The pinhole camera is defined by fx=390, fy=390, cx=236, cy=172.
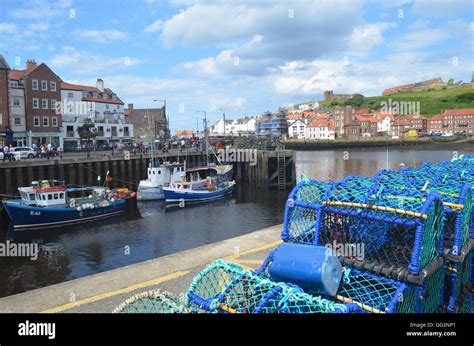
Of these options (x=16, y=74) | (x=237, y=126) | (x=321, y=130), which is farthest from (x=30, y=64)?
(x=237, y=126)

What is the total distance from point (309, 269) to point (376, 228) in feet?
7.85

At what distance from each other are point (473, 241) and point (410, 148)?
10580cm

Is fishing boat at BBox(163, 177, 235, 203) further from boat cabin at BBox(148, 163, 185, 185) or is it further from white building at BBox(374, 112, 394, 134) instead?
white building at BBox(374, 112, 394, 134)

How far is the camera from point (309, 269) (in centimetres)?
468

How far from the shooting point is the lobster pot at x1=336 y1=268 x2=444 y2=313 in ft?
16.4

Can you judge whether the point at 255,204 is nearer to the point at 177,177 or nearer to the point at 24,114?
the point at 177,177

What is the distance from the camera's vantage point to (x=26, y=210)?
22000 millimetres

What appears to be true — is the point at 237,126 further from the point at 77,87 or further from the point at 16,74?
the point at 16,74

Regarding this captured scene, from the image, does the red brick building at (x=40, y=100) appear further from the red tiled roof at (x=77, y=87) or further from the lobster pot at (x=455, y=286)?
the lobster pot at (x=455, y=286)

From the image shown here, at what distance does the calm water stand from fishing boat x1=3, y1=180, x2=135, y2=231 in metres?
0.72

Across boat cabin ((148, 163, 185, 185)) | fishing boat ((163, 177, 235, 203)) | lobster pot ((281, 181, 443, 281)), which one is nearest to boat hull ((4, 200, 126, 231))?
fishing boat ((163, 177, 235, 203))

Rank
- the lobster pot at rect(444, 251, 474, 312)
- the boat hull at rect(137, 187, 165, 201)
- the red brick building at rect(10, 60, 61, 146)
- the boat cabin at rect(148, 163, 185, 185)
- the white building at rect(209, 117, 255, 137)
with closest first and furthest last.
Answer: the lobster pot at rect(444, 251, 474, 312) → the boat hull at rect(137, 187, 165, 201) → the boat cabin at rect(148, 163, 185, 185) → the red brick building at rect(10, 60, 61, 146) → the white building at rect(209, 117, 255, 137)
